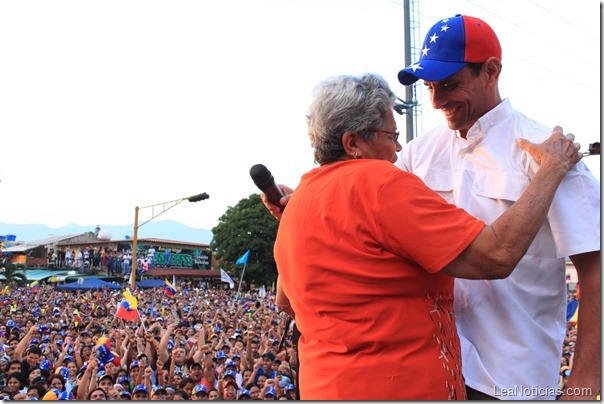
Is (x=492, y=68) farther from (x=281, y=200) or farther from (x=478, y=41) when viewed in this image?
(x=281, y=200)

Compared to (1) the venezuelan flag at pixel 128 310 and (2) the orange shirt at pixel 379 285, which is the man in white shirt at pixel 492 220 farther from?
(1) the venezuelan flag at pixel 128 310

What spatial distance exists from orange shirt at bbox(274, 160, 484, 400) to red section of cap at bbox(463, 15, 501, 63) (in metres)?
0.55

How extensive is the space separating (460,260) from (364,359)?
1.24 ft

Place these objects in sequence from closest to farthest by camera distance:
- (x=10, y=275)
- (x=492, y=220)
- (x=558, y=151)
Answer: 1. (x=558, y=151)
2. (x=492, y=220)
3. (x=10, y=275)

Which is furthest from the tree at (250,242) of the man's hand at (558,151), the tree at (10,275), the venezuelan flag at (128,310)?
the man's hand at (558,151)

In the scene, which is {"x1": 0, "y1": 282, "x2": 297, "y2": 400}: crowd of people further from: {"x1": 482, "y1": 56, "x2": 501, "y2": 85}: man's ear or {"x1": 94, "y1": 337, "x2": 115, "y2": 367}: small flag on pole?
{"x1": 482, "y1": 56, "x2": 501, "y2": 85}: man's ear

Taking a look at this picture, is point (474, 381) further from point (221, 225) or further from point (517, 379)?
point (221, 225)

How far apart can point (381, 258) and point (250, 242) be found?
1993 inches

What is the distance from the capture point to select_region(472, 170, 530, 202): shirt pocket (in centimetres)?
195

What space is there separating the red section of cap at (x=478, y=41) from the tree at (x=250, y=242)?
48.6 metres

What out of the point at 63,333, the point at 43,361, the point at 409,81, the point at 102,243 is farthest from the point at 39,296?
the point at 102,243

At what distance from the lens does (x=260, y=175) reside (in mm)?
2250

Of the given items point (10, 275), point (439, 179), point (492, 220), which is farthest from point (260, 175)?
point (10, 275)

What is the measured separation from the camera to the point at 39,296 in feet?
88.2
